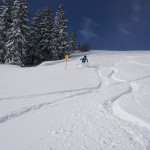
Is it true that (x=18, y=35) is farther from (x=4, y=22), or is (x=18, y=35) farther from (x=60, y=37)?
(x=60, y=37)

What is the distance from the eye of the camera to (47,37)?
39.0 meters

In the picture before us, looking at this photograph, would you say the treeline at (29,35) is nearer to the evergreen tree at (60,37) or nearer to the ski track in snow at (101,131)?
the evergreen tree at (60,37)

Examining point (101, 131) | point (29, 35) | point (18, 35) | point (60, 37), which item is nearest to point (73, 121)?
point (101, 131)

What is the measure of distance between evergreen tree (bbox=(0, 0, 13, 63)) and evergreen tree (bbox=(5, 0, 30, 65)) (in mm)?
1878

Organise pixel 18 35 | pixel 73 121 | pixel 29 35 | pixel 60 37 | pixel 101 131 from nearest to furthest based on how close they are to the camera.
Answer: pixel 101 131, pixel 73 121, pixel 18 35, pixel 29 35, pixel 60 37

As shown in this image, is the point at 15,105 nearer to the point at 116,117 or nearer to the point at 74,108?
the point at 74,108

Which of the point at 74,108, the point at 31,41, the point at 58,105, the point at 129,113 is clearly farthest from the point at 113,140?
the point at 31,41

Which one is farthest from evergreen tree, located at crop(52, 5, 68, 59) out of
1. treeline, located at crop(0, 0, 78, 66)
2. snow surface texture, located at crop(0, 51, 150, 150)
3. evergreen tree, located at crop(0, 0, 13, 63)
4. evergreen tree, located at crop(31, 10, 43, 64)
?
snow surface texture, located at crop(0, 51, 150, 150)

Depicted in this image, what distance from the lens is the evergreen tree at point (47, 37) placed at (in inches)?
1529

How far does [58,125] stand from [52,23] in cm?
3812

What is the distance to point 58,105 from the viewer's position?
777cm

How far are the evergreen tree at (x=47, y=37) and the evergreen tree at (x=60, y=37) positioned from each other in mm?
1056

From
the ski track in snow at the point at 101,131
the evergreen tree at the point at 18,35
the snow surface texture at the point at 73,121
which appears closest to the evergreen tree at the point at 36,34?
the evergreen tree at the point at 18,35

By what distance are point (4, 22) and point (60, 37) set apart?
10.8m
